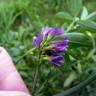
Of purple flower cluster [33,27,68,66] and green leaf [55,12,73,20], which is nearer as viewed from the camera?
purple flower cluster [33,27,68,66]

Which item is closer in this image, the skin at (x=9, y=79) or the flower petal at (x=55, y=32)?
the skin at (x=9, y=79)

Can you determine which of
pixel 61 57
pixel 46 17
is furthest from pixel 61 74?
pixel 46 17

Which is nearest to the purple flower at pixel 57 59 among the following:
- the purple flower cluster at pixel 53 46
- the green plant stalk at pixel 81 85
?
the purple flower cluster at pixel 53 46

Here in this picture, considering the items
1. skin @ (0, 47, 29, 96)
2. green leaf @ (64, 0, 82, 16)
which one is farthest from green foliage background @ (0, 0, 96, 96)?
skin @ (0, 47, 29, 96)

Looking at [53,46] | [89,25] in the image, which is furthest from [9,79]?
[89,25]

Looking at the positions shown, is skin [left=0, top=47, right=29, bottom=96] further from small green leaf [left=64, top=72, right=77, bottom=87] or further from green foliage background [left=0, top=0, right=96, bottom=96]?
small green leaf [left=64, top=72, right=77, bottom=87]

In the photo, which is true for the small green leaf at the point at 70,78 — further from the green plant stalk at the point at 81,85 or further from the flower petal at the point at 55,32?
the flower petal at the point at 55,32

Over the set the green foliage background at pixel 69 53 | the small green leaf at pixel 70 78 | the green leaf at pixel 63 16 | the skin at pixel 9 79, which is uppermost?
the skin at pixel 9 79

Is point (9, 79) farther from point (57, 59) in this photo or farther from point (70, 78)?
point (70, 78)

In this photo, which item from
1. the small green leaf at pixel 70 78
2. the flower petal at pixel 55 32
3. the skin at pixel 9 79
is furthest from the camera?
the small green leaf at pixel 70 78

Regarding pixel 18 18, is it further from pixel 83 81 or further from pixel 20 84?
pixel 20 84
